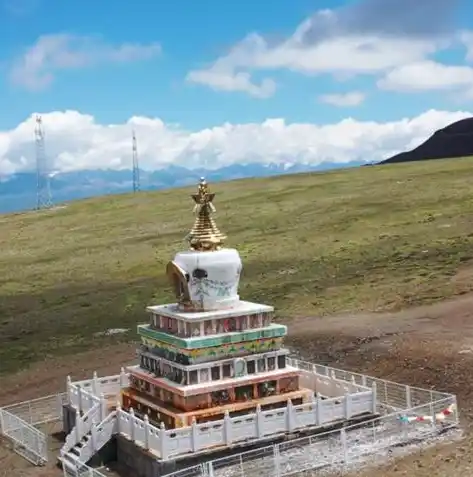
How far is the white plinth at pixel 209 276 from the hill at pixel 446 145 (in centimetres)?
13505

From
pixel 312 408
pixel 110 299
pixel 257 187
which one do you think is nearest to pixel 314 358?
pixel 312 408

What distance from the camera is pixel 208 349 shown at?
29734 mm

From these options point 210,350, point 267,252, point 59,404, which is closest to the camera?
point 210,350

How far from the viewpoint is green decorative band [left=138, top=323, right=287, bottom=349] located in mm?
29500

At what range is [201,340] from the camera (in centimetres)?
2959

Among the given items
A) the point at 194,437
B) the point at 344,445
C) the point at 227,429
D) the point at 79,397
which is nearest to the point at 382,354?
the point at 344,445

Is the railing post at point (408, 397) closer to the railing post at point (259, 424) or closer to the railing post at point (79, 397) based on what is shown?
the railing post at point (259, 424)

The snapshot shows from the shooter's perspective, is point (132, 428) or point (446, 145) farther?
point (446, 145)

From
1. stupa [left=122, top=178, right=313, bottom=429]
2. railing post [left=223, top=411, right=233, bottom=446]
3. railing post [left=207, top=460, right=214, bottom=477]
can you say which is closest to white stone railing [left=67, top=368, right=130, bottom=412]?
stupa [left=122, top=178, right=313, bottom=429]

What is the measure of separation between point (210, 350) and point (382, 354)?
1195 centimetres

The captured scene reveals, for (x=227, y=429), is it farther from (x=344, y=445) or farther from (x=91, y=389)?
(x=91, y=389)

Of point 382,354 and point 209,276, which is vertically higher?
point 209,276

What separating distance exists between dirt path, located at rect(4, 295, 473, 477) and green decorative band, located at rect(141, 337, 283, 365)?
5.97 m

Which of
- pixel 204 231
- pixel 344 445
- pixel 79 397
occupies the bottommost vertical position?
pixel 344 445
